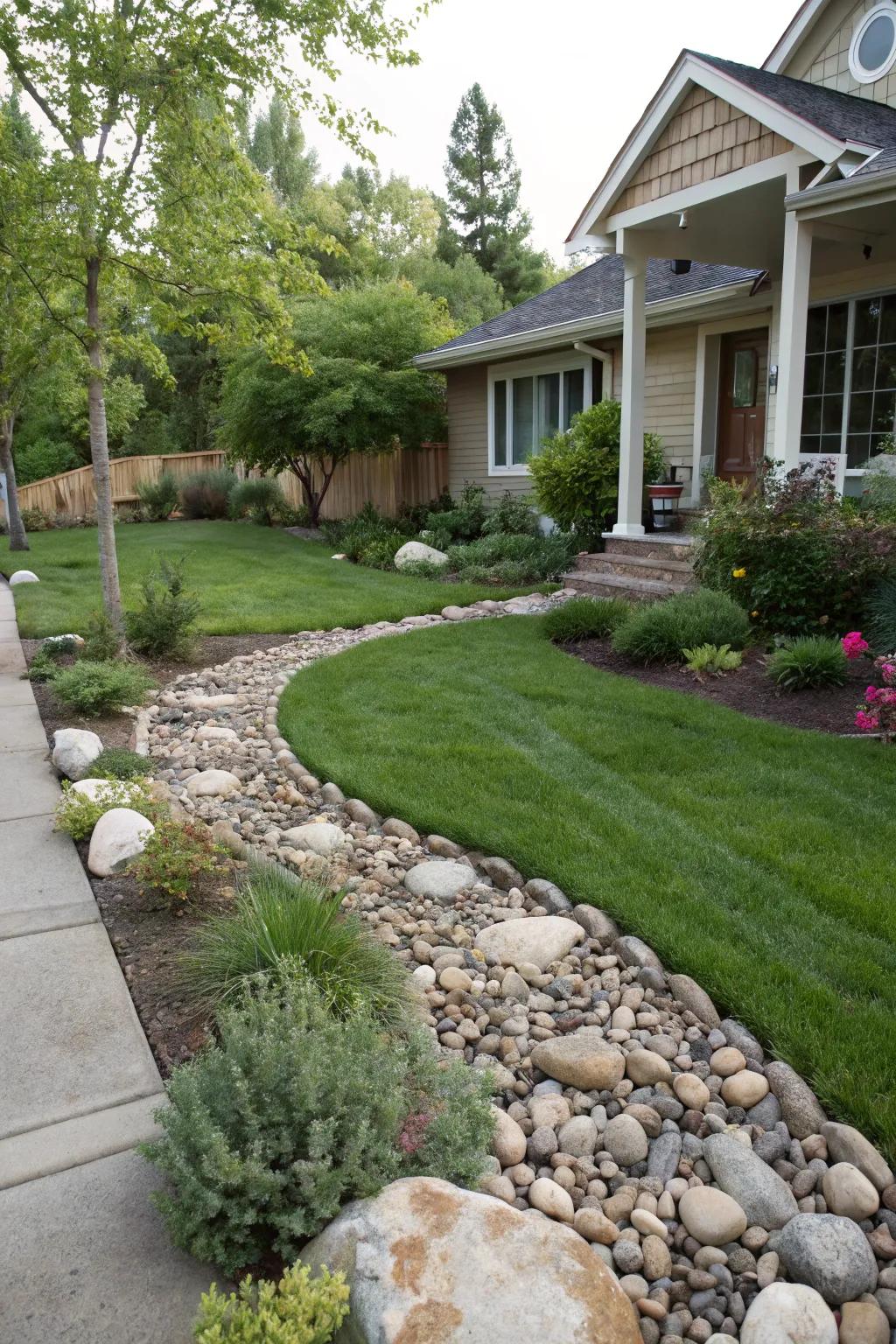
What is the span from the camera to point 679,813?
4156 mm

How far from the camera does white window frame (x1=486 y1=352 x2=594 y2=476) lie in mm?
12906

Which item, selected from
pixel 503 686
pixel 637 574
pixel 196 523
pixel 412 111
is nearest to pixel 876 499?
pixel 637 574

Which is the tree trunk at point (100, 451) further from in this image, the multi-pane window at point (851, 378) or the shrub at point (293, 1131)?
the multi-pane window at point (851, 378)

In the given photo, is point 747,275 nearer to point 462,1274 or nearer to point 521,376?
point 521,376

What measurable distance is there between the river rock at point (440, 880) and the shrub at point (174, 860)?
0.78 meters

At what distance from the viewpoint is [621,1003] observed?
292 cm

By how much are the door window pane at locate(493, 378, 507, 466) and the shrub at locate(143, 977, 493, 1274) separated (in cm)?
1315

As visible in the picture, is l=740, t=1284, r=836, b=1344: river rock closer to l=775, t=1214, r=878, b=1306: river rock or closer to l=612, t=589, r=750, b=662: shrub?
l=775, t=1214, r=878, b=1306: river rock

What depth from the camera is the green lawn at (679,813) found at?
9.16 ft

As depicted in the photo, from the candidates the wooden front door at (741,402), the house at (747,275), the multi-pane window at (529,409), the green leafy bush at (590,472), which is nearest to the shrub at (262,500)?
the multi-pane window at (529,409)

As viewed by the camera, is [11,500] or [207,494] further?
[207,494]

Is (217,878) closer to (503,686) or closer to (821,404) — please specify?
(503,686)

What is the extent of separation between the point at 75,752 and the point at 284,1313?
3.61 m

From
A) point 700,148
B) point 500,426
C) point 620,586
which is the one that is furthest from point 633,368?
point 500,426
